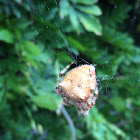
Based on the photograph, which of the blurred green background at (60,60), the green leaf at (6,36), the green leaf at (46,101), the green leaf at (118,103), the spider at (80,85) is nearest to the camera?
the spider at (80,85)

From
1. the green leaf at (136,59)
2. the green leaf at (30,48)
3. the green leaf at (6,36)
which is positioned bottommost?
the green leaf at (6,36)

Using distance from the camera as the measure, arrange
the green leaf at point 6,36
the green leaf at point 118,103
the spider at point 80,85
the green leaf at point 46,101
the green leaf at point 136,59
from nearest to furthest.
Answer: the spider at point 80,85 < the green leaf at point 6,36 < the green leaf at point 46,101 < the green leaf at point 136,59 < the green leaf at point 118,103

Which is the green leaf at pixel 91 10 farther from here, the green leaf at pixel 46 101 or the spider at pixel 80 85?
the green leaf at pixel 46 101

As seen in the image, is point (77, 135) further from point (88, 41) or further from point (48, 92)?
point (88, 41)

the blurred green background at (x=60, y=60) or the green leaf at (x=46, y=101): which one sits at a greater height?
the blurred green background at (x=60, y=60)

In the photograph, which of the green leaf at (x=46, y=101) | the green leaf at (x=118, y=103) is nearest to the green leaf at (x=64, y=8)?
the green leaf at (x=46, y=101)

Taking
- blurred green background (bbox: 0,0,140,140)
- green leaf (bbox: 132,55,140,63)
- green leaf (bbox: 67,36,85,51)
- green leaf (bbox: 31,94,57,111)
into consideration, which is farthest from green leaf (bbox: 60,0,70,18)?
green leaf (bbox: 132,55,140,63)

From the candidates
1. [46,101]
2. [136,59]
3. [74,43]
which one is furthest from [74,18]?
[136,59]

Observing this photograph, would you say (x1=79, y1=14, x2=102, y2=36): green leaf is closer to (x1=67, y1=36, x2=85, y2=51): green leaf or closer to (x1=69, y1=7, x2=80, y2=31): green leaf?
(x1=69, y1=7, x2=80, y2=31): green leaf

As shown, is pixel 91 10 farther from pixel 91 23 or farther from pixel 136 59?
pixel 136 59
